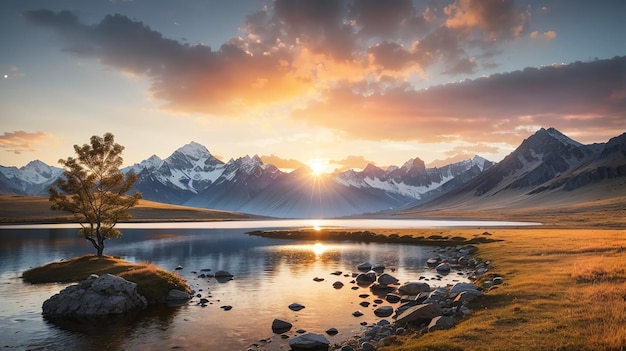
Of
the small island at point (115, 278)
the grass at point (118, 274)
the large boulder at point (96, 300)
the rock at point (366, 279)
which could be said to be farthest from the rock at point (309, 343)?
the rock at point (366, 279)

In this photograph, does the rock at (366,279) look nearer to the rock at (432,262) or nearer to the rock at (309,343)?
the rock at (432,262)

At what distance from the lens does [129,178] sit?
71.7 metres

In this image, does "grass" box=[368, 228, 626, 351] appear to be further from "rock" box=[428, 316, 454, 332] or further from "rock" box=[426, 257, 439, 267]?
"rock" box=[426, 257, 439, 267]

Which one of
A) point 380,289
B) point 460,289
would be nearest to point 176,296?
point 380,289

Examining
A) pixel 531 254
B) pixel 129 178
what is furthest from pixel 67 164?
pixel 531 254

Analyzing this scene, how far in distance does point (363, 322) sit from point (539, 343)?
50.0 ft

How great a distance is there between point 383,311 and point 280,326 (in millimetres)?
10113

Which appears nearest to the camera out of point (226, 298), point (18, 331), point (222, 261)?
point (18, 331)

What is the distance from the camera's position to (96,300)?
40.6m

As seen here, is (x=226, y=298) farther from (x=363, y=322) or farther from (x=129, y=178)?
(x=129, y=178)

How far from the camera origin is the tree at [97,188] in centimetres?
6650

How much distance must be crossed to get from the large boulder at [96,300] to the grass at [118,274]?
282 cm

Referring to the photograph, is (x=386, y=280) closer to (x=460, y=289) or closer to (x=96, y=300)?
(x=460, y=289)

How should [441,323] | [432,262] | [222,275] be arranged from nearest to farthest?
[441,323] < [222,275] < [432,262]
